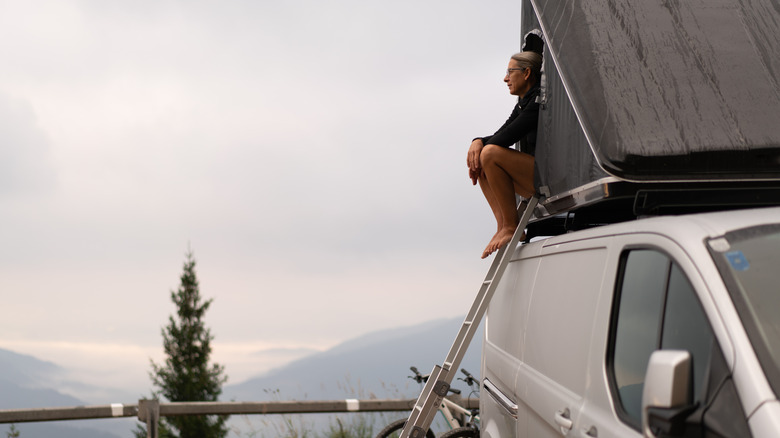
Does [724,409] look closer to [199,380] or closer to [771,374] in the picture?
[771,374]

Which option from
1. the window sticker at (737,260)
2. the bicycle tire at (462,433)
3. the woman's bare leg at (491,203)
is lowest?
the bicycle tire at (462,433)

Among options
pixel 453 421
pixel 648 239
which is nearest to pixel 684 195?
pixel 648 239

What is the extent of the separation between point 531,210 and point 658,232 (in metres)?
2.65

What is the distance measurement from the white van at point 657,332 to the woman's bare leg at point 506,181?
1.27 meters

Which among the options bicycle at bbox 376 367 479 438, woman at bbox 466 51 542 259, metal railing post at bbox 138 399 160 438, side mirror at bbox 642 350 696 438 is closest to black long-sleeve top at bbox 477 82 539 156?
woman at bbox 466 51 542 259

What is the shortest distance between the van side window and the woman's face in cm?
309

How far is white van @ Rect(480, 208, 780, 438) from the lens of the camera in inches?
91.2

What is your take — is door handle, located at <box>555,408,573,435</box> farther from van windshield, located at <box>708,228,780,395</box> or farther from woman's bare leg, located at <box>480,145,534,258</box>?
woman's bare leg, located at <box>480,145,534,258</box>

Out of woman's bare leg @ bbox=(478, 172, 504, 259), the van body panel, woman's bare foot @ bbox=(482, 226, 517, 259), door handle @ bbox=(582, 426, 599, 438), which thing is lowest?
door handle @ bbox=(582, 426, 599, 438)

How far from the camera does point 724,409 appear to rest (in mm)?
2355

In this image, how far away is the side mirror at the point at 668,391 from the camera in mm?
2197

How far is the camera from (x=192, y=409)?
927 centimetres

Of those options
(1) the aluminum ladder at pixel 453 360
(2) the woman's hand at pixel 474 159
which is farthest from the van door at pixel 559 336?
(2) the woman's hand at pixel 474 159

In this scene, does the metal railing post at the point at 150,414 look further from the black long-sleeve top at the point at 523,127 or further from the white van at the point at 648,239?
the black long-sleeve top at the point at 523,127
